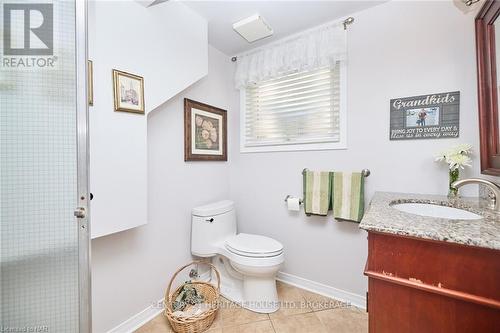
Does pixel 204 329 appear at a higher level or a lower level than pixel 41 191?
lower

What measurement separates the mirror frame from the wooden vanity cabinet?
775 millimetres

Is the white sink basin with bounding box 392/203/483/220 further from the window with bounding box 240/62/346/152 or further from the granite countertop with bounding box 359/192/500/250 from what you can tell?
the window with bounding box 240/62/346/152

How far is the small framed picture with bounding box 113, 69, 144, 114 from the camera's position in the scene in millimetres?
1222

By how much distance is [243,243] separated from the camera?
1756mm

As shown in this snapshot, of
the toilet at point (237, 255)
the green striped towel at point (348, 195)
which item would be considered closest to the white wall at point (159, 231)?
the toilet at point (237, 255)

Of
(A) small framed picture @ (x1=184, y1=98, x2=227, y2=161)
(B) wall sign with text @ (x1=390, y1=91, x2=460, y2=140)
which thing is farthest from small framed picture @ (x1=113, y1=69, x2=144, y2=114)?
(B) wall sign with text @ (x1=390, y1=91, x2=460, y2=140)

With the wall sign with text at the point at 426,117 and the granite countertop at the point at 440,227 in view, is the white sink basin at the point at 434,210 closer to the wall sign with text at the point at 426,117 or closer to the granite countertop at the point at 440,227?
the granite countertop at the point at 440,227

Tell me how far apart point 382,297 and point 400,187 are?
1042 millimetres

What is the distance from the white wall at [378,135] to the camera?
1.38 meters

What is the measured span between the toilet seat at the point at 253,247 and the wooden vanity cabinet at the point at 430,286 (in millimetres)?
884

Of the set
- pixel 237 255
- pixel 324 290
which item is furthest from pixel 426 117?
pixel 237 255

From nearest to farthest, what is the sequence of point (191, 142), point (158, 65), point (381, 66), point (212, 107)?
1. point (158, 65)
2. point (381, 66)
3. point (191, 142)
4. point (212, 107)

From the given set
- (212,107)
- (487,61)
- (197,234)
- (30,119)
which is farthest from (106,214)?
(487,61)

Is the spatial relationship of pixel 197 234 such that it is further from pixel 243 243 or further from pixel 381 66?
pixel 381 66
